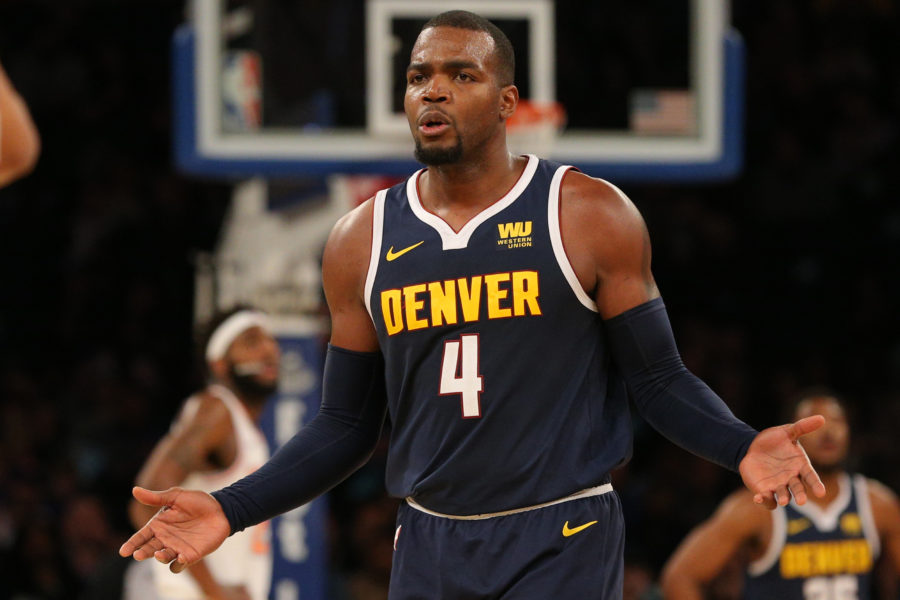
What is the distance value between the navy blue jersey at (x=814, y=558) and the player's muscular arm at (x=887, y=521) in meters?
0.14

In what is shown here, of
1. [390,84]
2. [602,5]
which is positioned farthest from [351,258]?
[602,5]

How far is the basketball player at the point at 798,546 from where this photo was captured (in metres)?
6.56

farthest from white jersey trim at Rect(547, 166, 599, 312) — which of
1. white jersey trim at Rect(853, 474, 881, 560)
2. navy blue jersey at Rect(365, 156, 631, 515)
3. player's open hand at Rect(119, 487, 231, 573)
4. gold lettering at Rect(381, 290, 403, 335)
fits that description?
white jersey trim at Rect(853, 474, 881, 560)

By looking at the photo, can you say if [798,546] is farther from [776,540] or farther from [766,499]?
[766,499]

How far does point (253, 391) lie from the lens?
20.8 ft

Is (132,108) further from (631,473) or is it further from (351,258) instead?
(351,258)

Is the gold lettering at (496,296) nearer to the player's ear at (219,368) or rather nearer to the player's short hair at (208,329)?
the player's ear at (219,368)

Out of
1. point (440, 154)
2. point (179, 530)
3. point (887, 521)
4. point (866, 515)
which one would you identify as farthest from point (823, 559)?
point (179, 530)

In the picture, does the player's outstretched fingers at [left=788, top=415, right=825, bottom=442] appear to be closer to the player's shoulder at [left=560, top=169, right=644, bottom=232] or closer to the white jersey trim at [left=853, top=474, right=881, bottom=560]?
the player's shoulder at [left=560, top=169, right=644, bottom=232]

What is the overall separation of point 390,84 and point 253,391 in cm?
195

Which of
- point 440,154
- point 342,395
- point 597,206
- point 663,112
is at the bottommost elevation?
point 342,395

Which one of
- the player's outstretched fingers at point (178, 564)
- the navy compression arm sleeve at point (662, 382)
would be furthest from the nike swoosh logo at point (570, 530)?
the player's outstretched fingers at point (178, 564)

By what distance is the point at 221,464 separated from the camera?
5.99 meters

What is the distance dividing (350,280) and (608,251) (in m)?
0.63
